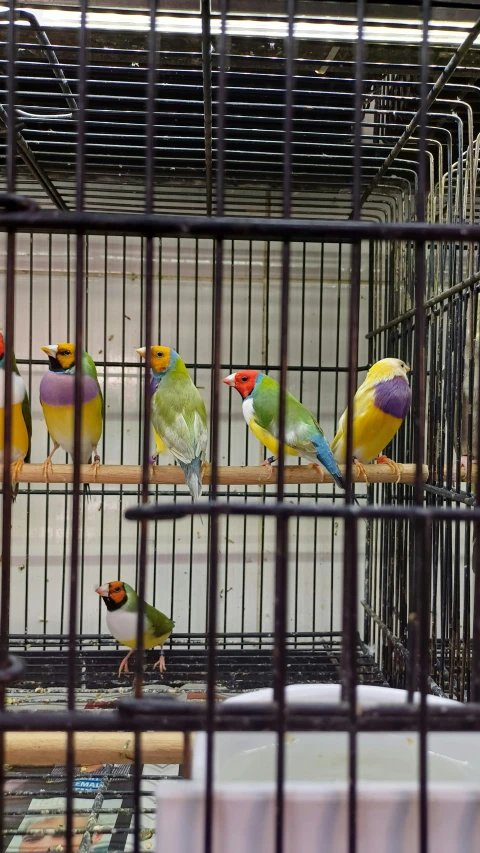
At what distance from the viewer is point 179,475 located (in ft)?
5.08

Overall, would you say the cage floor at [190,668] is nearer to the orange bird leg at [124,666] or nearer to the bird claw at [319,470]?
the orange bird leg at [124,666]

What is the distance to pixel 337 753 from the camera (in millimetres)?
531

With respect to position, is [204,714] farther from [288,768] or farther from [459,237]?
[459,237]

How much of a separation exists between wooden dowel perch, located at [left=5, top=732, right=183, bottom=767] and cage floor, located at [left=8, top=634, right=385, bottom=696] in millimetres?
950

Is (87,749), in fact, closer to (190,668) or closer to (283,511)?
(283,511)

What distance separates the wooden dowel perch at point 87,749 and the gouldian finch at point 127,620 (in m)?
0.97

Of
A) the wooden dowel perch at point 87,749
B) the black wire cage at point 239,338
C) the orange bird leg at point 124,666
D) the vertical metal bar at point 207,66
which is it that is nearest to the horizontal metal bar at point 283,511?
the black wire cage at point 239,338

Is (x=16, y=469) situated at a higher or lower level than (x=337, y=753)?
higher

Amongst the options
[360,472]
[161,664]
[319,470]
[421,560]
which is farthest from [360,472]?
[421,560]

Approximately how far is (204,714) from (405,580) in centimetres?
138

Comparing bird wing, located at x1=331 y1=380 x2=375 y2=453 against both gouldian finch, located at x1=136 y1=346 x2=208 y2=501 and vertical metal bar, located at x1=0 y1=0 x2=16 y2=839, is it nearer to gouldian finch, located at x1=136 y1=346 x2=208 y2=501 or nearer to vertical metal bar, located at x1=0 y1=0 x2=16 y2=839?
gouldian finch, located at x1=136 y1=346 x2=208 y2=501

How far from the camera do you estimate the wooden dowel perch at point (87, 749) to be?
2.31 ft

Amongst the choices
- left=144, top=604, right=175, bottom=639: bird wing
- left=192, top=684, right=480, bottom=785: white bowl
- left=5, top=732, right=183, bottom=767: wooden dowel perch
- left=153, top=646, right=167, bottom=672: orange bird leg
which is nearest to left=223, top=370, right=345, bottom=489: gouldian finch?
left=144, top=604, right=175, bottom=639: bird wing

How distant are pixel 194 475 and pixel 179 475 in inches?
2.3
